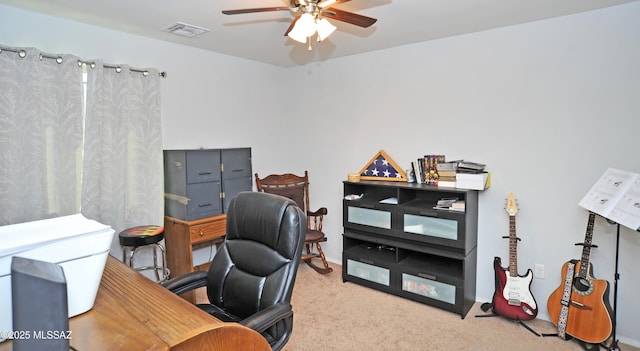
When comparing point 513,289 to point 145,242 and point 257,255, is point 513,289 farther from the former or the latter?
point 145,242

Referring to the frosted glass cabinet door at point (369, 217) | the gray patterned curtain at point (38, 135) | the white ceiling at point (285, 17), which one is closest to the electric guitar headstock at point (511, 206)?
the frosted glass cabinet door at point (369, 217)

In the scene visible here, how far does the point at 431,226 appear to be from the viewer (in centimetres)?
304

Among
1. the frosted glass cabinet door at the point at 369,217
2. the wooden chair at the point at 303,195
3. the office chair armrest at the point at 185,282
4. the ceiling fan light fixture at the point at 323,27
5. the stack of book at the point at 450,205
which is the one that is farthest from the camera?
the wooden chair at the point at 303,195

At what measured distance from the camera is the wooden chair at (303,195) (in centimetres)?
394

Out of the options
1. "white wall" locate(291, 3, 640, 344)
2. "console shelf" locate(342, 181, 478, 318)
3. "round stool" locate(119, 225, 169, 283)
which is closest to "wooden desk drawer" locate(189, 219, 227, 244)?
"round stool" locate(119, 225, 169, 283)

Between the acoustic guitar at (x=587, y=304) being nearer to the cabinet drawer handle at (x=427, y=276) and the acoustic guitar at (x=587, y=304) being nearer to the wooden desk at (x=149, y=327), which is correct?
the cabinet drawer handle at (x=427, y=276)

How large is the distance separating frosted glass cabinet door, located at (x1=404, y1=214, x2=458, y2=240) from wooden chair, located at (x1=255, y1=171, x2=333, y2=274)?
1.09 m

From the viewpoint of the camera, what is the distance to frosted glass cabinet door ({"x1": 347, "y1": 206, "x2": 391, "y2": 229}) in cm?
330

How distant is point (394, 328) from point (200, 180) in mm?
2085

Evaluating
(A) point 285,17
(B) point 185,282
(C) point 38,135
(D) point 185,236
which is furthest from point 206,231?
(A) point 285,17

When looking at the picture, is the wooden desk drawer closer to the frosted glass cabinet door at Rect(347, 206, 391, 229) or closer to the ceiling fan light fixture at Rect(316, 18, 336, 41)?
the frosted glass cabinet door at Rect(347, 206, 391, 229)

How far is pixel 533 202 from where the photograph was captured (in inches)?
114

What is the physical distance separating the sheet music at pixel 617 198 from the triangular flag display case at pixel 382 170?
1.49 metres

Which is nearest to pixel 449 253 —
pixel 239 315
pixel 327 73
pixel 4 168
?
pixel 239 315
